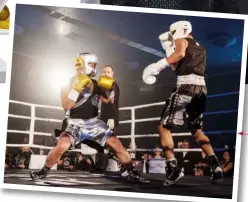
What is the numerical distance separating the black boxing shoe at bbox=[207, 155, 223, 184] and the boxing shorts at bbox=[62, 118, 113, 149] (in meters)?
0.20

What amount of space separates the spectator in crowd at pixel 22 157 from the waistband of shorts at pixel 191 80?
310 millimetres

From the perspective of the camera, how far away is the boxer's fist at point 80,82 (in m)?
0.74

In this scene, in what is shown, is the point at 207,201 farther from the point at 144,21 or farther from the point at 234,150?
the point at 144,21

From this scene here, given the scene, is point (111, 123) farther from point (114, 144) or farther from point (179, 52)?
point (179, 52)

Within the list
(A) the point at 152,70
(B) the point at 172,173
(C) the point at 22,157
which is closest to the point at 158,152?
(B) the point at 172,173

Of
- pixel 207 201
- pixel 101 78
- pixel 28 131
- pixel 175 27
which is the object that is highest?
pixel 175 27

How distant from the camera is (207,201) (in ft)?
2.34

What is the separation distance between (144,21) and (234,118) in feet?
0.80

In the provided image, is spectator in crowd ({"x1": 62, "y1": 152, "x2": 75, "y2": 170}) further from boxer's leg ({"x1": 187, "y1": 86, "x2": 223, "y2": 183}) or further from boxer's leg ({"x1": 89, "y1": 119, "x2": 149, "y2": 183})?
boxer's leg ({"x1": 187, "y1": 86, "x2": 223, "y2": 183})

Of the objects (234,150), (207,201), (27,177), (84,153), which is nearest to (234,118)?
(234,150)

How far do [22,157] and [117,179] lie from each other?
18cm

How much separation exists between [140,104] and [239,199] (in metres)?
0.25

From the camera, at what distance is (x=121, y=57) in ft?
2.39

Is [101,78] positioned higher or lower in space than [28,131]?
higher
